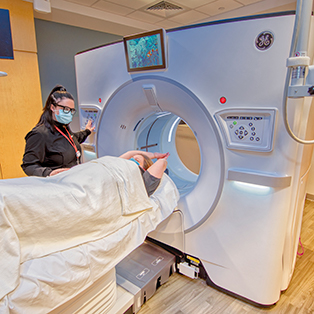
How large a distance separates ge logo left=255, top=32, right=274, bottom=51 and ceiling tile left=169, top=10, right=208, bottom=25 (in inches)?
105

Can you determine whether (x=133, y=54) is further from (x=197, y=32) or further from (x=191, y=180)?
(x=191, y=180)

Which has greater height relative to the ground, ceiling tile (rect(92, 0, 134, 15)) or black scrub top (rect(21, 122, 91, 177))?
ceiling tile (rect(92, 0, 134, 15))

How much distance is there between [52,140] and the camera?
1511 mm

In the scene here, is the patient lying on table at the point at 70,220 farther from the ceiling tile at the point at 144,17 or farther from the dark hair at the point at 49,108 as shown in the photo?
the ceiling tile at the point at 144,17

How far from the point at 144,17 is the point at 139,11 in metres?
0.25

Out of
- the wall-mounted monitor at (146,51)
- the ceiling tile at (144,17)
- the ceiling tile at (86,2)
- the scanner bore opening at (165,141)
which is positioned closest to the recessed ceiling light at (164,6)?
the ceiling tile at (144,17)

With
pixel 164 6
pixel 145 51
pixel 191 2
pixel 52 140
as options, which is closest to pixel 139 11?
pixel 164 6

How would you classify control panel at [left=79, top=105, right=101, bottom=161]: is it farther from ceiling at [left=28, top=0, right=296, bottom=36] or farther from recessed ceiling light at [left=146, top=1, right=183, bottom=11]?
recessed ceiling light at [left=146, top=1, right=183, bottom=11]

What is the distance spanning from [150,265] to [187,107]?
3.18 ft

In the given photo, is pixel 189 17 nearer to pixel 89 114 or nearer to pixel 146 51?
pixel 89 114

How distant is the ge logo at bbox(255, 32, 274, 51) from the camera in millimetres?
991

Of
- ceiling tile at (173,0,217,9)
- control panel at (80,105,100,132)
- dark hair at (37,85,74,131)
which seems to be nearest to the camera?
dark hair at (37,85,74,131)

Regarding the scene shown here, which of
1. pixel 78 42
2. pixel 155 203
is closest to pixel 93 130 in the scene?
pixel 155 203

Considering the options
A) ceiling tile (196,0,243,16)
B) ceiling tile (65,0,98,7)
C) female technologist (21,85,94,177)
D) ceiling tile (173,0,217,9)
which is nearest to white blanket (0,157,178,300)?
female technologist (21,85,94,177)
